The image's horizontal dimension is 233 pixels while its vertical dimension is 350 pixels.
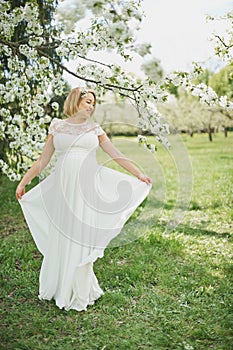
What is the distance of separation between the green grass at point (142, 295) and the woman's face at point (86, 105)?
74 centimetres

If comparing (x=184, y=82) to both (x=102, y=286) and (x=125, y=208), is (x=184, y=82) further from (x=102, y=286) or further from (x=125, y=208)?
(x=102, y=286)

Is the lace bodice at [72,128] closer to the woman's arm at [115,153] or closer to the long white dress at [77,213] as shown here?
the long white dress at [77,213]

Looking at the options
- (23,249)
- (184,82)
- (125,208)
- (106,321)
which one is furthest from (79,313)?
(184,82)

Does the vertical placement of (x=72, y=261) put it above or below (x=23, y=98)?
below

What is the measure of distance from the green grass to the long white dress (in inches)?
9.5

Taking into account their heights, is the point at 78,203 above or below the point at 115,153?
below

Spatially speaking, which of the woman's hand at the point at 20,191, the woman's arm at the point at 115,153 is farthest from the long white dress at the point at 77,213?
the woman's hand at the point at 20,191

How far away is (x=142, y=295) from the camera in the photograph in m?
4.27

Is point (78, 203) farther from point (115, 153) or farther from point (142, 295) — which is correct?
point (142, 295)

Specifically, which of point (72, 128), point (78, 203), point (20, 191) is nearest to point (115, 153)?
point (72, 128)

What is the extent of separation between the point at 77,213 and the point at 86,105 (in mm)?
949

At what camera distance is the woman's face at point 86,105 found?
12.7 feet

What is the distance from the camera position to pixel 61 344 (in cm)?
338

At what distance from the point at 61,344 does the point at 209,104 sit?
284 cm
